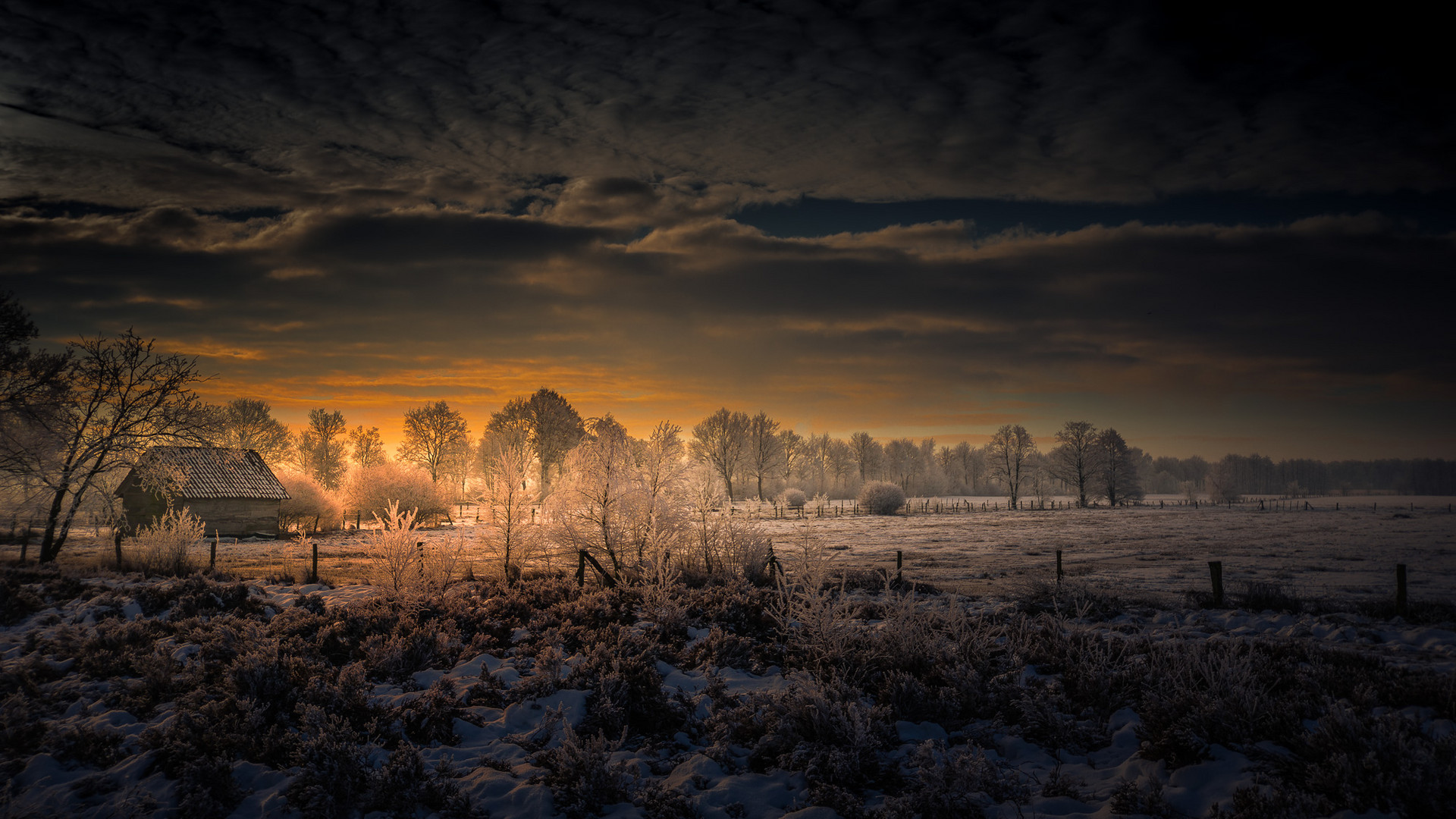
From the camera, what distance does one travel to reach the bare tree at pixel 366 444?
6725 centimetres

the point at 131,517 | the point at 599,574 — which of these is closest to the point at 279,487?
the point at 131,517

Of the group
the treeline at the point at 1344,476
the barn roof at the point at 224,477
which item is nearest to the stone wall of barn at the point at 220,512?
the barn roof at the point at 224,477

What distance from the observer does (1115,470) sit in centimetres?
7100

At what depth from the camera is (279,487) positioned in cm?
3731

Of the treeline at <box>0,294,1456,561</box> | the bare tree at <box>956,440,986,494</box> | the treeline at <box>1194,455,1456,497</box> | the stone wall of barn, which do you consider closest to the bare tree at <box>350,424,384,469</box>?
the treeline at <box>0,294,1456,561</box>

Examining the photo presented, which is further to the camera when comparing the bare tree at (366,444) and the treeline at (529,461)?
the bare tree at (366,444)

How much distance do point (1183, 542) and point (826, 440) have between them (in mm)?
69682

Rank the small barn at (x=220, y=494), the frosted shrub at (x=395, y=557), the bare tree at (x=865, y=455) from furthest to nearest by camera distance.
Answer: the bare tree at (x=865, y=455) → the small barn at (x=220, y=494) → the frosted shrub at (x=395, y=557)

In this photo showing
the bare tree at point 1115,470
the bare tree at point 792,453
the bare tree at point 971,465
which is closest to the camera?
the bare tree at point 1115,470

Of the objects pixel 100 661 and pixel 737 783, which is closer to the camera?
pixel 737 783

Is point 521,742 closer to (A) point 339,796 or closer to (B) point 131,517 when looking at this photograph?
(A) point 339,796

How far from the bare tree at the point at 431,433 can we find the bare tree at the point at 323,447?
6.90m

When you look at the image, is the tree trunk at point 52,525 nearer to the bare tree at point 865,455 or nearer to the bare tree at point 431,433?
the bare tree at point 431,433

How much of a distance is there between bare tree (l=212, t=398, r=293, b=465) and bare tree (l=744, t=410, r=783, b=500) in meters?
46.9
